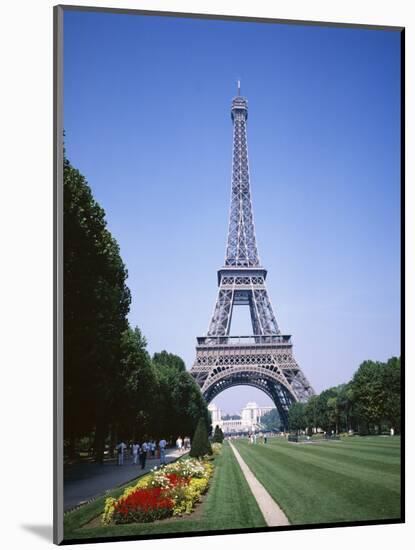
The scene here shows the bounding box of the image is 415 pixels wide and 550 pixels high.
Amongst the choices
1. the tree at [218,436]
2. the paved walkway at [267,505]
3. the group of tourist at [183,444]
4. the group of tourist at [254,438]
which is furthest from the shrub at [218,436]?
the paved walkway at [267,505]

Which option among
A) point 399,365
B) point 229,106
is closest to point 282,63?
point 229,106

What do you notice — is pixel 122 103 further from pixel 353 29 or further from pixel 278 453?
pixel 278 453

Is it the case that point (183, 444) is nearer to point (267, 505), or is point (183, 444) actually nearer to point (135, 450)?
point (135, 450)

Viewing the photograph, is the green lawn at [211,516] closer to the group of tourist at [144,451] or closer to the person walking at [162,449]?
the person walking at [162,449]

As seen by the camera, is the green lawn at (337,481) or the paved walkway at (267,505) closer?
the paved walkway at (267,505)

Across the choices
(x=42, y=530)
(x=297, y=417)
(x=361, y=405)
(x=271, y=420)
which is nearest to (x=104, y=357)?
(x=42, y=530)

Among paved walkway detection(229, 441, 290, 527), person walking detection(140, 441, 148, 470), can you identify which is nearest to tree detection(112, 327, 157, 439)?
person walking detection(140, 441, 148, 470)

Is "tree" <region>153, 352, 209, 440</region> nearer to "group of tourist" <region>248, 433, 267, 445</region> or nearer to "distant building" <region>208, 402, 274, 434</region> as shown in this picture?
"distant building" <region>208, 402, 274, 434</region>
